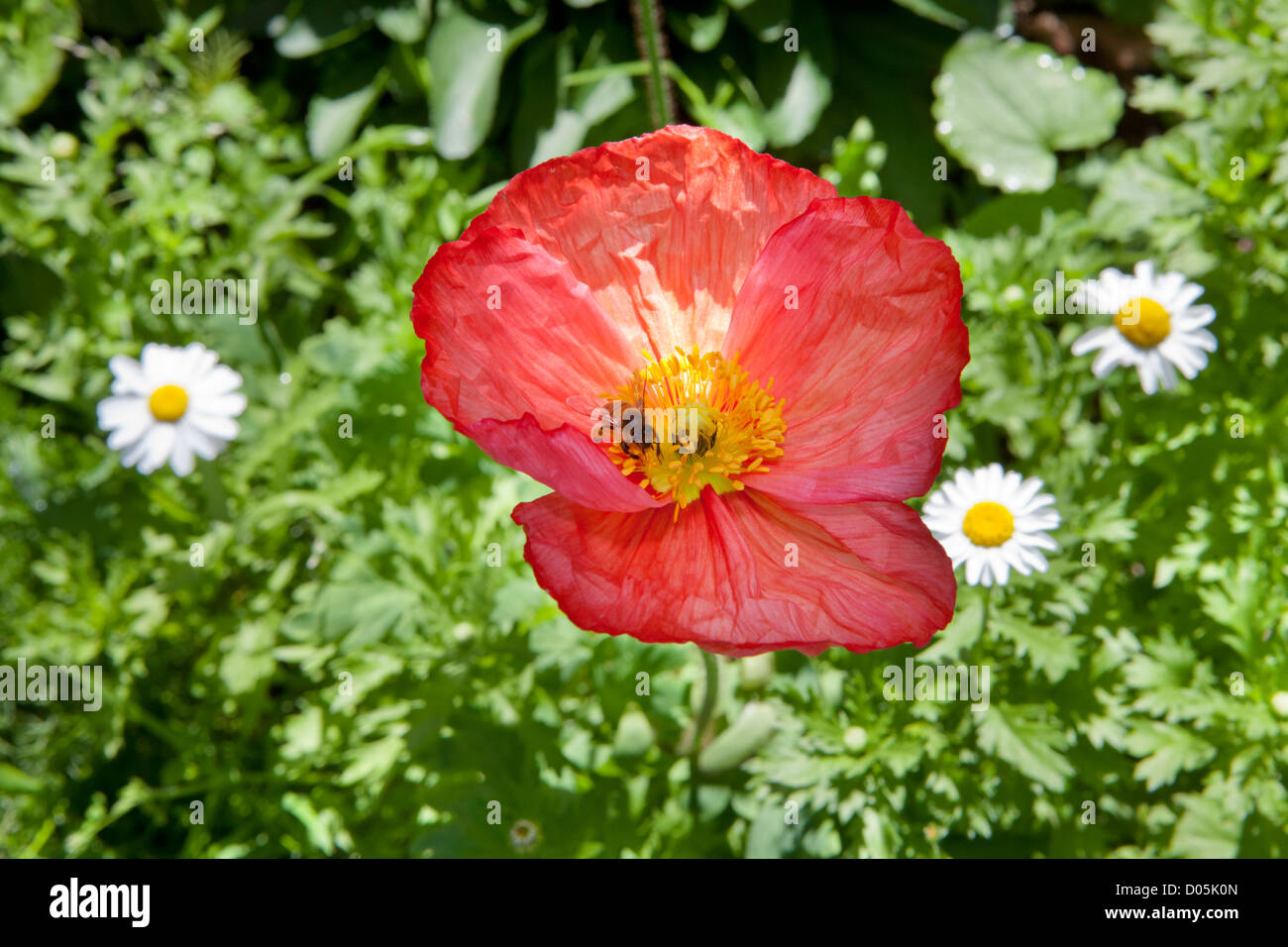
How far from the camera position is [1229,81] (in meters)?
2.52

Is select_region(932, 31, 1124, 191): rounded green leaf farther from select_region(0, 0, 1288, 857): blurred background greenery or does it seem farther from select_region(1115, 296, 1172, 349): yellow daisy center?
select_region(1115, 296, 1172, 349): yellow daisy center

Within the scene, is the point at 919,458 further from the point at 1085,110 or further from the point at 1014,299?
the point at 1085,110

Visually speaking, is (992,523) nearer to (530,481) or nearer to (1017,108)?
(530,481)

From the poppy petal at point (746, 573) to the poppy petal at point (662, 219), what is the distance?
0.33m

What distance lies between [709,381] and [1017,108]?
200 centimetres

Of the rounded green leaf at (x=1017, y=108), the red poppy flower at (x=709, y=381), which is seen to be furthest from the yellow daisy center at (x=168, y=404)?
the rounded green leaf at (x=1017, y=108)

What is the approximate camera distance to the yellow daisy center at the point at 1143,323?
2.22 meters

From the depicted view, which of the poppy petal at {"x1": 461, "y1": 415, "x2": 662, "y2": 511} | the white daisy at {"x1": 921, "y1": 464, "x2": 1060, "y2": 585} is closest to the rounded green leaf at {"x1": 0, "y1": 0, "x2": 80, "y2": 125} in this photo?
the poppy petal at {"x1": 461, "y1": 415, "x2": 662, "y2": 511}

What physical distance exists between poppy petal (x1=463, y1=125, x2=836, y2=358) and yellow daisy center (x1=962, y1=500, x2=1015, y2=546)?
59 centimetres

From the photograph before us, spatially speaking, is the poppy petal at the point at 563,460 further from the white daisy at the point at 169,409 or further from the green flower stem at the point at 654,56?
the green flower stem at the point at 654,56

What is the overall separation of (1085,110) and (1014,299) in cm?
115

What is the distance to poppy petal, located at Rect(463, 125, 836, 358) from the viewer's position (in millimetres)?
1661

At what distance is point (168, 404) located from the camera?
2.44m

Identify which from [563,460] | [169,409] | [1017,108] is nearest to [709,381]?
[563,460]
